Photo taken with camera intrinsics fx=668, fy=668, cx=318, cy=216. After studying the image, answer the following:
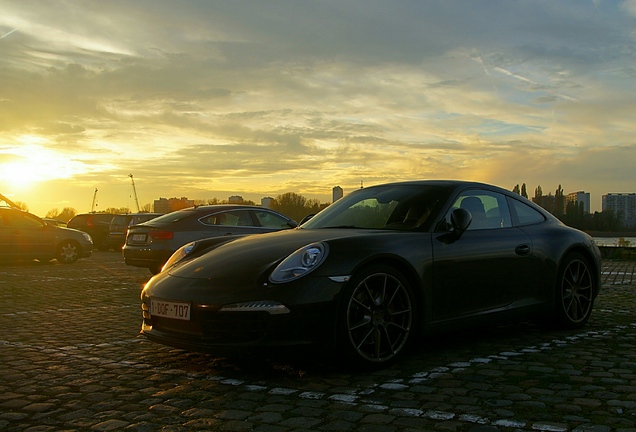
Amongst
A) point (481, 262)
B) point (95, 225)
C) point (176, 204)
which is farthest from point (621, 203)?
point (481, 262)

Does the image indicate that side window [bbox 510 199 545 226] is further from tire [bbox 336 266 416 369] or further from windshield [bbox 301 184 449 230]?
tire [bbox 336 266 416 369]

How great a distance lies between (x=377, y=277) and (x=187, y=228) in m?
8.03

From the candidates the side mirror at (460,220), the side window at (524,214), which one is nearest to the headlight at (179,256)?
the side mirror at (460,220)

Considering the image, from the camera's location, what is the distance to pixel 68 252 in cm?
1847

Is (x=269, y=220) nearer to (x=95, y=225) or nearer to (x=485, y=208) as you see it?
(x=485, y=208)

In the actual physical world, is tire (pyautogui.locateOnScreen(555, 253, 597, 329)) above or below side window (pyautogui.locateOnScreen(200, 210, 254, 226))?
below

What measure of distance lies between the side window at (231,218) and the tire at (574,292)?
23.7ft

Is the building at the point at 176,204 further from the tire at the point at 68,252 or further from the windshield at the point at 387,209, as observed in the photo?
the windshield at the point at 387,209

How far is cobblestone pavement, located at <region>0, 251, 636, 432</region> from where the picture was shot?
11.6ft

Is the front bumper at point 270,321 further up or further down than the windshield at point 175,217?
further down

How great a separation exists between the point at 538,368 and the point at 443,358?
71 cm

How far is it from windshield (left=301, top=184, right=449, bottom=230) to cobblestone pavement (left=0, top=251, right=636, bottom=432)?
3.58 ft

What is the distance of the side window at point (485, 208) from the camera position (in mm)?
5828

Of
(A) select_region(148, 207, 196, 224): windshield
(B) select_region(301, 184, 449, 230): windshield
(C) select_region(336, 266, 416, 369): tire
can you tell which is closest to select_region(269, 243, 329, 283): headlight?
(C) select_region(336, 266, 416, 369): tire
